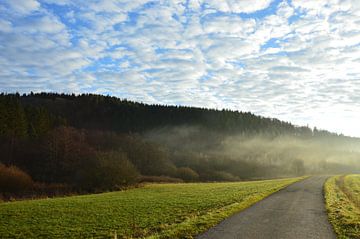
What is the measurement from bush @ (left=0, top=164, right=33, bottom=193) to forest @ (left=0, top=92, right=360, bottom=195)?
0.17m

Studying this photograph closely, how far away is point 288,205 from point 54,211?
21254mm

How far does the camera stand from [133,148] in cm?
11700

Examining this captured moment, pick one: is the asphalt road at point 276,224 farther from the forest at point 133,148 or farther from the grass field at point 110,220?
the forest at point 133,148

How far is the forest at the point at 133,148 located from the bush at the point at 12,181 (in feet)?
0.55

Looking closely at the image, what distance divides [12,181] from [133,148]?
57.7m

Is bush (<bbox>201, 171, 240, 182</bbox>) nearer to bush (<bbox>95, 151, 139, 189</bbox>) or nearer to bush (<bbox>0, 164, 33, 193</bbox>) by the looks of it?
bush (<bbox>95, 151, 139, 189</bbox>)

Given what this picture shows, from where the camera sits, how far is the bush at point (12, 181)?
196ft

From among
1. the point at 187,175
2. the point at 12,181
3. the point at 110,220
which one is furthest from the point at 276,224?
the point at 187,175

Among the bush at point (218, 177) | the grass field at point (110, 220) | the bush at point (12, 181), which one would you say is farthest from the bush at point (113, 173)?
the bush at point (218, 177)

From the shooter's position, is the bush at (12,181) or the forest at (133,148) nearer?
the bush at (12,181)

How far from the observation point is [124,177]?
59.8 meters

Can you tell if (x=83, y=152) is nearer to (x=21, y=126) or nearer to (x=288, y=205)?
(x=21, y=126)

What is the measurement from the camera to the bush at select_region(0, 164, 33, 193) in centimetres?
5988

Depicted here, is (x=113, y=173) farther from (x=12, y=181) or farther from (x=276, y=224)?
(x=276, y=224)
